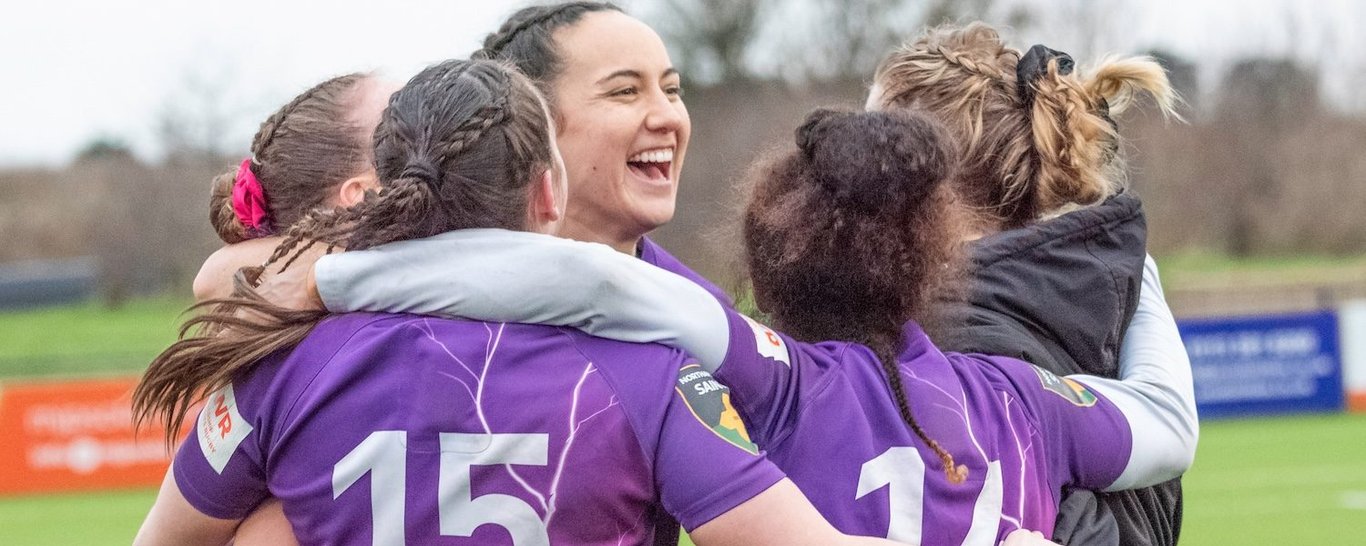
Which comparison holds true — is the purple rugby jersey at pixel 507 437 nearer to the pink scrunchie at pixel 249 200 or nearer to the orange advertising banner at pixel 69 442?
the pink scrunchie at pixel 249 200

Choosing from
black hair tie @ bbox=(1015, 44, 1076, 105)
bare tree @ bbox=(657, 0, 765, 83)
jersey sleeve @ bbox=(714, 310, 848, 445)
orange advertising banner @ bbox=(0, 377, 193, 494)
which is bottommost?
bare tree @ bbox=(657, 0, 765, 83)

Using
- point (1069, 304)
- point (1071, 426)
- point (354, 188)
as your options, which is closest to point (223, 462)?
point (354, 188)

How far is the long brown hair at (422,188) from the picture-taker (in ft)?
7.08

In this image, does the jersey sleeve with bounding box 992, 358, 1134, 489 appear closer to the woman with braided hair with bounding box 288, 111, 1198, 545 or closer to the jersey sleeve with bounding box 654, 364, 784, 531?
the woman with braided hair with bounding box 288, 111, 1198, 545

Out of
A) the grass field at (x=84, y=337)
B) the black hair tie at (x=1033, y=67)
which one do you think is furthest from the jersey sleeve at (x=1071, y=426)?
the grass field at (x=84, y=337)

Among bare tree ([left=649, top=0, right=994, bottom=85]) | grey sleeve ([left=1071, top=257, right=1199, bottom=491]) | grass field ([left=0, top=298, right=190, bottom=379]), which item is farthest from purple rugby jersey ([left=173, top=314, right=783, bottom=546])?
bare tree ([left=649, top=0, right=994, bottom=85])

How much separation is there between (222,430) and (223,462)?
0.14 ft

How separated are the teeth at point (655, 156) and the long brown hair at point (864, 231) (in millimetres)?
1020

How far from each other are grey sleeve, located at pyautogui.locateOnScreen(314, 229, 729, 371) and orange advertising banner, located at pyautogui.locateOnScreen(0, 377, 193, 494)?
10548 mm

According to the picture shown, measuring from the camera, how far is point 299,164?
2811 mm

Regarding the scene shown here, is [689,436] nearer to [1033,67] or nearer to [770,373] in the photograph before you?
[770,373]

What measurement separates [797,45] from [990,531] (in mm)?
30948

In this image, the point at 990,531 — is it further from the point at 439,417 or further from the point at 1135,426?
the point at 439,417

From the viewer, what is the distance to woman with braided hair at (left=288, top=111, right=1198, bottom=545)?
2111mm
